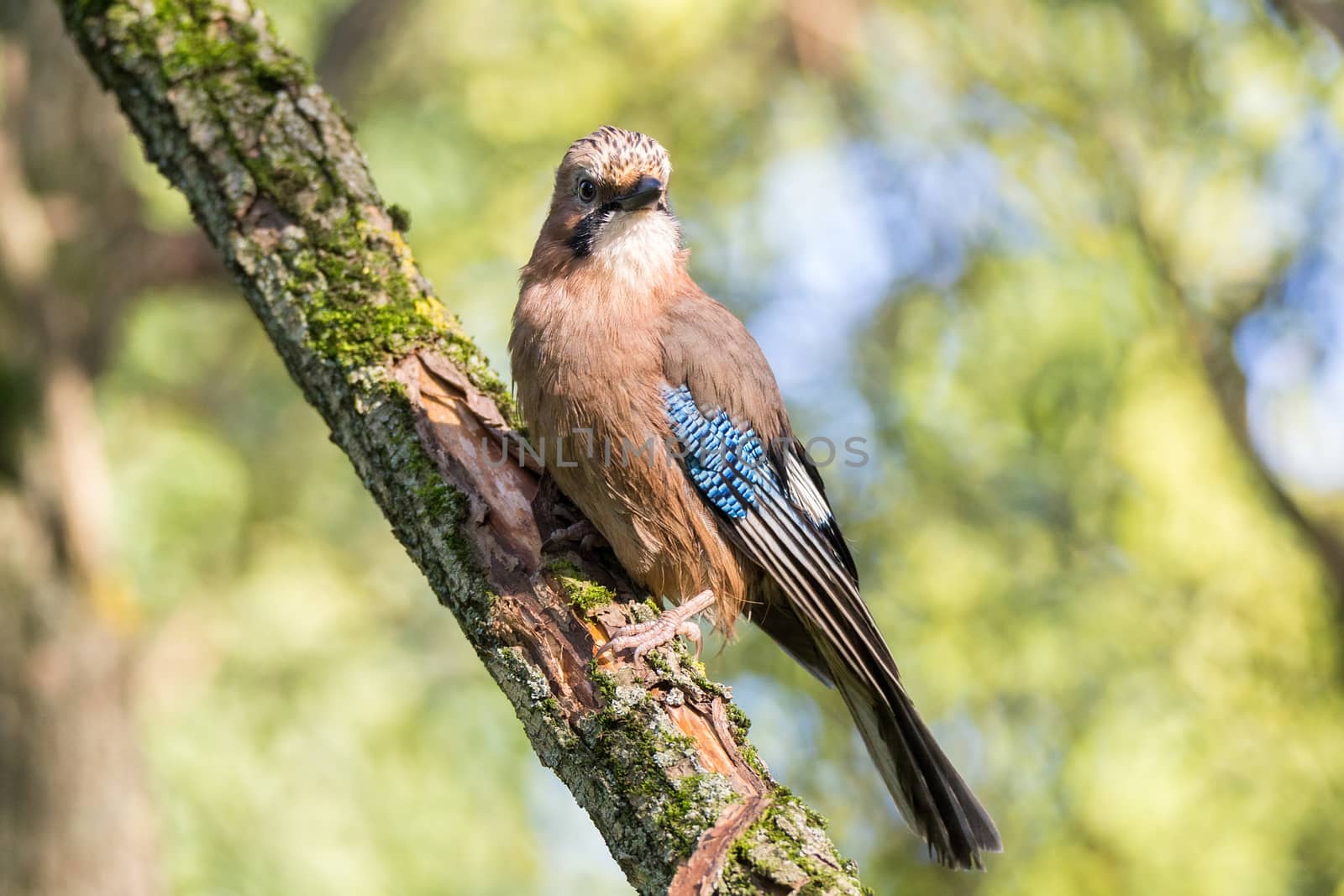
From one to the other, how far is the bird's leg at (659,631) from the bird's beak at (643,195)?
152cm

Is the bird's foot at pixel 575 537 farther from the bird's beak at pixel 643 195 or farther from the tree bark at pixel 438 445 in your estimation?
the bird's beak at pixel 643 195

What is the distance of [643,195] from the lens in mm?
4574

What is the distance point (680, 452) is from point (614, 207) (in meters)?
1.03

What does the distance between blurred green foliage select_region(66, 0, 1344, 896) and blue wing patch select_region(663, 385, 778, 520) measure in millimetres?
2837

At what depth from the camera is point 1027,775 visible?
7.33 m

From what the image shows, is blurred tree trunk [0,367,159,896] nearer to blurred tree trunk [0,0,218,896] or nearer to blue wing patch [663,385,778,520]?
blurred tree trunk [0,0,218,896]

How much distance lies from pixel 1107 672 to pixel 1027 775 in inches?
31.7

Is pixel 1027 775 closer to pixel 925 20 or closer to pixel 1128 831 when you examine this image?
pixel 1128 831

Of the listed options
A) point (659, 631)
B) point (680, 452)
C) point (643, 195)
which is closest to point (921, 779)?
point (659, 631)

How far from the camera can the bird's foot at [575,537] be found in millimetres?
4094

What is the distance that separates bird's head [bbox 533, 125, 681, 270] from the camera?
4.65 meters

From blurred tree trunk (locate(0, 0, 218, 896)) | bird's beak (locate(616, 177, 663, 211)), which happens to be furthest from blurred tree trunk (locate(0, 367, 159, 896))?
bird's beak (locate(616, 177, 663, 211))

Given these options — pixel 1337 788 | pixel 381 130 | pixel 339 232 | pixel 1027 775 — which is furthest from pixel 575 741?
pixel 381 130

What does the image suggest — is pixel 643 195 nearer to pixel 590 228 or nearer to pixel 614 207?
pixel 614 207
